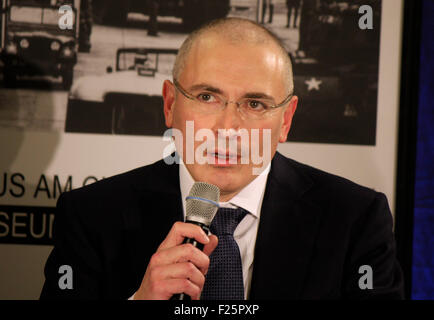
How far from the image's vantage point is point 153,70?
194 cm

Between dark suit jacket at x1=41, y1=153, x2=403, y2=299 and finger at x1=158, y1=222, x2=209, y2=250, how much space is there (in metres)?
0.52

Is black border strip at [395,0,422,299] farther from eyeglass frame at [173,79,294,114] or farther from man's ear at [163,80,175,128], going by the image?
man's ear at [163,80,175,128]

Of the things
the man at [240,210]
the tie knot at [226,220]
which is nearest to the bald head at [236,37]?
the man at [240,210]

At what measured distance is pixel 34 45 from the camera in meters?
1.94

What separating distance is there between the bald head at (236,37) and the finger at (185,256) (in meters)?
0.76

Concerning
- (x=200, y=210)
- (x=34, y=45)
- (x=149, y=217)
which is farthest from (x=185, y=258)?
(x=34, y=45)

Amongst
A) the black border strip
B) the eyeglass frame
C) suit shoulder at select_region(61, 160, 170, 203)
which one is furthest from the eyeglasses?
the black border strip

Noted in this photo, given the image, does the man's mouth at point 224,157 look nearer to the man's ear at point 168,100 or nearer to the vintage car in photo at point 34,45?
the man's ear at point 168,100

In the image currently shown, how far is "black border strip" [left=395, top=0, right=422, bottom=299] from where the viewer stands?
1.99 meters

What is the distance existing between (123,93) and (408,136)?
3.97ft
